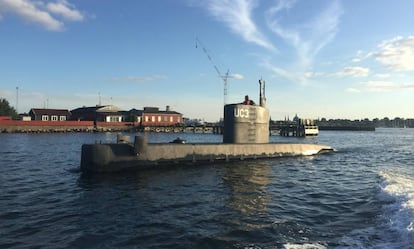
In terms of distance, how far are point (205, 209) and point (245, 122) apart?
17.4m

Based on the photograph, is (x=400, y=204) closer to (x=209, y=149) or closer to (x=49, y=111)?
(x=209, y=149)

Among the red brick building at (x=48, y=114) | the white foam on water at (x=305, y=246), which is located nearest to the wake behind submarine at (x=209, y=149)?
the white foam on water at (x=305, y=246)

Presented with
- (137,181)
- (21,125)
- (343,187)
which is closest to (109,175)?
(137,181)

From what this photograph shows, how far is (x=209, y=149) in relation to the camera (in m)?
30.1

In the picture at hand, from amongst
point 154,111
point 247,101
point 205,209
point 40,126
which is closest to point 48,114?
point 40,126

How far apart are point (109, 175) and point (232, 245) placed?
1403 centimetres

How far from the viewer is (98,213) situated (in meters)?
14.8

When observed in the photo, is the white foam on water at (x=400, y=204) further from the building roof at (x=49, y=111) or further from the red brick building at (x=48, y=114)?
the building roof at (x=49, y=111)

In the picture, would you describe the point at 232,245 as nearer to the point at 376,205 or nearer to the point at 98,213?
the point at 98,213

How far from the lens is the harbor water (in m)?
11.6

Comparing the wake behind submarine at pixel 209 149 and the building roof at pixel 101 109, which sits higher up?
the building roof at pixel 101 109

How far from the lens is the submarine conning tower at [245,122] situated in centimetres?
3161

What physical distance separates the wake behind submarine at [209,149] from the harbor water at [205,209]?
106cm

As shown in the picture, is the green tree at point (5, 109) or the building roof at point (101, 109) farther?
the building roof at point (101, 109)
